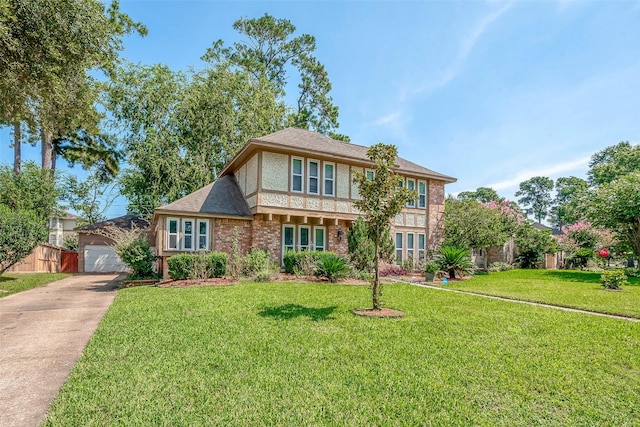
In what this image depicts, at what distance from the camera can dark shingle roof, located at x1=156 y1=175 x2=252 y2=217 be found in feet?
49.5

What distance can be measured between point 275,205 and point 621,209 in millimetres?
16827

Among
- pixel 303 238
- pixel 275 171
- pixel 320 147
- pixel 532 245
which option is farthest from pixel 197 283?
pixel 532 245

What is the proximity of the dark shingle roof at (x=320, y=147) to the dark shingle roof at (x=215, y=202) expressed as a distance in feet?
7.38

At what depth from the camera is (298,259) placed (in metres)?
14.7

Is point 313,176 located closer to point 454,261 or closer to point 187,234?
point 187,234

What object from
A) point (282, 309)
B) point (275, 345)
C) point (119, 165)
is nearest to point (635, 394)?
point (275, 345)

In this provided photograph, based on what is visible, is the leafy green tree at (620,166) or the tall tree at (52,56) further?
the leafy green tree at (620,166)

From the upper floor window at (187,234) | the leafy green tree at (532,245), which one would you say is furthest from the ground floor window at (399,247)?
the upper floor window at (187,234)

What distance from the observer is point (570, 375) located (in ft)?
14.0

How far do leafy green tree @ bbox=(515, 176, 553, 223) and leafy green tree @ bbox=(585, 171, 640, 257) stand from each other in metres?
57.8

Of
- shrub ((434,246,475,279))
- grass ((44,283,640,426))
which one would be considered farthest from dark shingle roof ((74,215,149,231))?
shrub ((434,246,475,279))

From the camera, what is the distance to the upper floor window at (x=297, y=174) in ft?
51.5

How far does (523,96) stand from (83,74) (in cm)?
1332

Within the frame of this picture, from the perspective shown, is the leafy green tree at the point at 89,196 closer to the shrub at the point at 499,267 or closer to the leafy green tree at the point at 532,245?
the shrub at the point at 499,267
